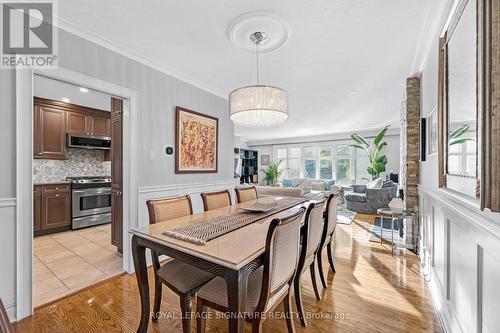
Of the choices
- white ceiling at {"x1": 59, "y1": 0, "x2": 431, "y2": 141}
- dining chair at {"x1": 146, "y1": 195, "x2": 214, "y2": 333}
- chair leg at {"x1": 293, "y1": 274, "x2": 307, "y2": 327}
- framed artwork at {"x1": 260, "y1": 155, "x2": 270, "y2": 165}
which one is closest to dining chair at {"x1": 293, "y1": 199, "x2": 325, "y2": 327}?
chair leg at {"x1": 293, "y1": 274, "x2": 307, "y2": 327}

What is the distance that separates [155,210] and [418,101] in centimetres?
348

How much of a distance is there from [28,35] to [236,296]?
2559 mm

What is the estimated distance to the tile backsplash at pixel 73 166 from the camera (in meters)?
4.16

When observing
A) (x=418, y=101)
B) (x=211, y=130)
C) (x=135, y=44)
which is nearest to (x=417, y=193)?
(x=418, y=101)

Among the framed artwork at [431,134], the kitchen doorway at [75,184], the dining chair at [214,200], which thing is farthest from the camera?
the kitchen doorway at [75,184]

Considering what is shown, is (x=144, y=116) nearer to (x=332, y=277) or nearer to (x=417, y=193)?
(x=332, y=277)

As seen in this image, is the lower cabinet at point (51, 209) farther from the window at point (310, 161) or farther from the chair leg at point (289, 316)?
the window at point (310, 161)

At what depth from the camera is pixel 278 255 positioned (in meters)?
1.26

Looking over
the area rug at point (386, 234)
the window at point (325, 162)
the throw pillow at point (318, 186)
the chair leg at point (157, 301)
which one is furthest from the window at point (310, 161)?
the chair leg at point (157, 301)

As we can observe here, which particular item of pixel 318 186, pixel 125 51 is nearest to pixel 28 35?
pixel 125 51

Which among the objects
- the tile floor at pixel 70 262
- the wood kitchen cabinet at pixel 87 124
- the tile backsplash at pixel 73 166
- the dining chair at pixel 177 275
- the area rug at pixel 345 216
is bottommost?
the area rug at pixel 345 216

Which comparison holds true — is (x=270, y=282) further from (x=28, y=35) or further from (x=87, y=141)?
(x=87, y=141)

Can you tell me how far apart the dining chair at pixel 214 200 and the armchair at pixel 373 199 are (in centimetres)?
427

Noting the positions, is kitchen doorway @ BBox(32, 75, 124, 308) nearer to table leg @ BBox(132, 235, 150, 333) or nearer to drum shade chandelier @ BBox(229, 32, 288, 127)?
table leg @ BBox(132, 235, 150, 333)
